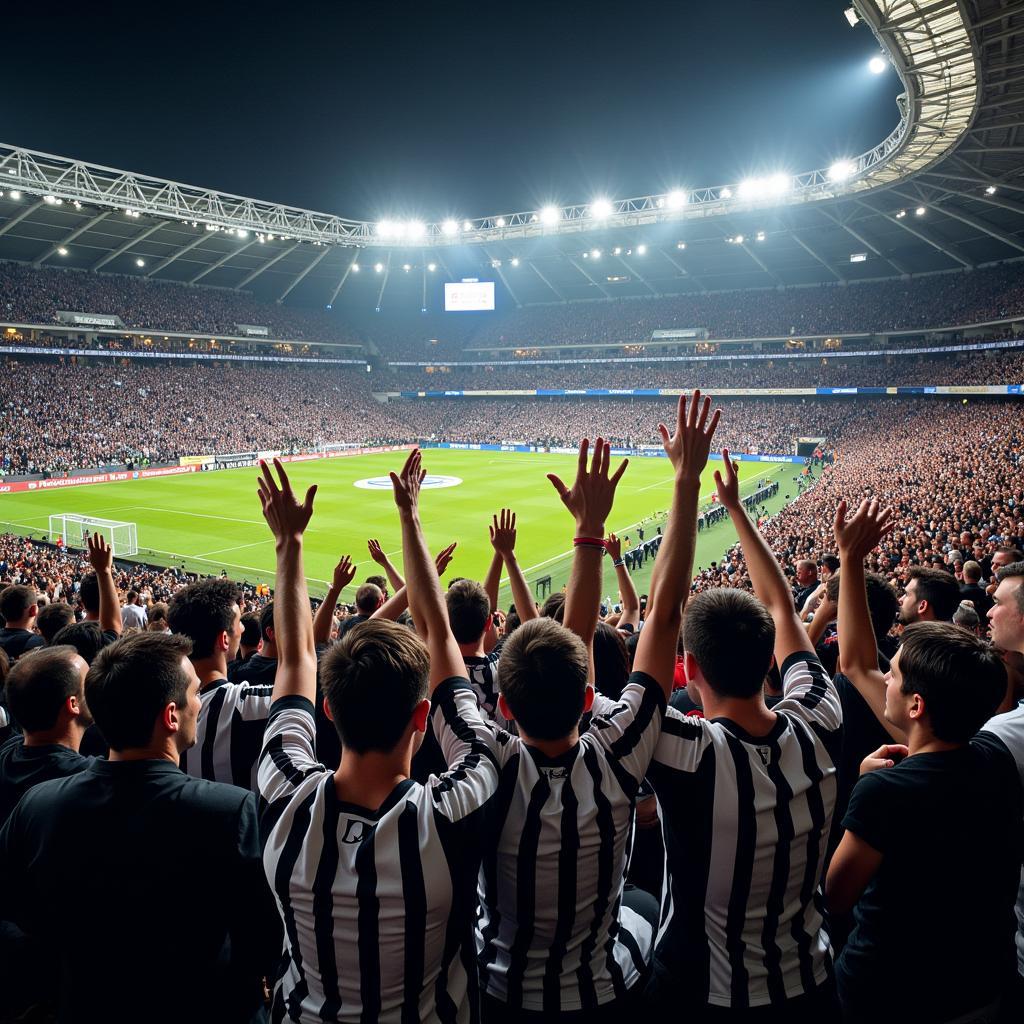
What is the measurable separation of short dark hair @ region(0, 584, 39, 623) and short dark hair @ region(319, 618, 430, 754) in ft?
21.0

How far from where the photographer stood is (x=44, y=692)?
300cm

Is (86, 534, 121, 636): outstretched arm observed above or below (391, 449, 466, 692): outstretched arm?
below

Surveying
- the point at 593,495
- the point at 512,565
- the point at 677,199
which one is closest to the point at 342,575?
the point at 512,565

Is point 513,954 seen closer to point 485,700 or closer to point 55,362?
point 485,700

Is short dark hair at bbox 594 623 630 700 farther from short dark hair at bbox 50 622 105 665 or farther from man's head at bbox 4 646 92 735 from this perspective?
short dark hair at bbox 50 622 105 665

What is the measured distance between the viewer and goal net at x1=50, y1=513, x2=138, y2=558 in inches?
1026

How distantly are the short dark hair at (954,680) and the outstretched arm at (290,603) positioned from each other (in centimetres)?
233

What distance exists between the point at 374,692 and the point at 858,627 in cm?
257

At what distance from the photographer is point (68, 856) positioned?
2.24m

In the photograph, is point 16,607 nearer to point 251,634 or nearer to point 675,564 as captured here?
point 251,634

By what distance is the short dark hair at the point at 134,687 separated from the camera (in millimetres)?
2408

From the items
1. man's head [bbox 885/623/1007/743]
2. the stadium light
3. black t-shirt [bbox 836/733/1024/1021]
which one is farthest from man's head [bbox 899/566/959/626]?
the stadium light

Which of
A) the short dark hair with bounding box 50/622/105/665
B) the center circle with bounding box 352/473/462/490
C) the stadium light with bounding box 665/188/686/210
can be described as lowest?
the center circle with bounding box 352/473/462/490

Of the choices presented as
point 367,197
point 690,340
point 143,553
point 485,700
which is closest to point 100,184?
point 367,197
